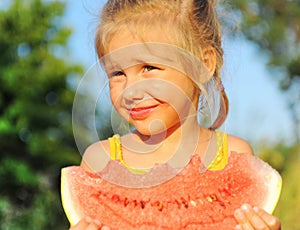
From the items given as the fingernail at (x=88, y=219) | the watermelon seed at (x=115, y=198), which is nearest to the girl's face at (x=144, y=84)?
the watermelon seed at (x=115, y=198)

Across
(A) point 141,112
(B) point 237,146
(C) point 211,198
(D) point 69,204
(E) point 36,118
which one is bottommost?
(E) point 36,118

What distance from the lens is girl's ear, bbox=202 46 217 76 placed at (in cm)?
253

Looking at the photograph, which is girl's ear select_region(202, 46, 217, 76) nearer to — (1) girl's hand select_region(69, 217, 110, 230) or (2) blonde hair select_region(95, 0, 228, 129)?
(2) blonde hair select_region(95, 0, 228, 129)

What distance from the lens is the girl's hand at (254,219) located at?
7.02 ft

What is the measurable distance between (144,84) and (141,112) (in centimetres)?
10

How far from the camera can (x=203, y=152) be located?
2492 mm

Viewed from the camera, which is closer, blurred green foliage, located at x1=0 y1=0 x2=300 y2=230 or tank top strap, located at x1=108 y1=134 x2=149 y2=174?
tank top strap, located at x1=108 y1=134 x2=149 y2=174

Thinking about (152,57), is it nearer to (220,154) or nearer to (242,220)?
(220,154)

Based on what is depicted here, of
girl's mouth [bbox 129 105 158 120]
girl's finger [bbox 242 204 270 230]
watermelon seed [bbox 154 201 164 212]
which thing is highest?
girl's mouth [bbox 129 105 158 120]

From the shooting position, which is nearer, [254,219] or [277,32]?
[254,219]

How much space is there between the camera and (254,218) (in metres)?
2.16

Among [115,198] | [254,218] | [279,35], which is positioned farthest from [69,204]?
[279,35]

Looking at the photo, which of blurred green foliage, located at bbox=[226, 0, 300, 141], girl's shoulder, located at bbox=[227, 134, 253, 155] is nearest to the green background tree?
blurred green foliage, located at bbox=[226, 0, 300, 141]

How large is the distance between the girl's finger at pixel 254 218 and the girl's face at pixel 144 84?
0.43 m
